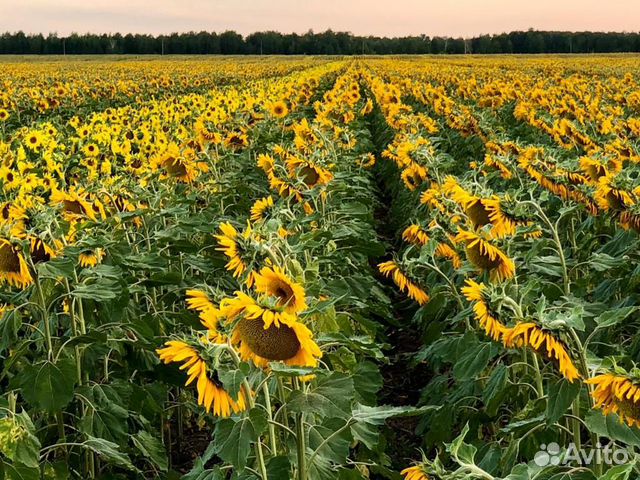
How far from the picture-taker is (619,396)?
5.89 feet

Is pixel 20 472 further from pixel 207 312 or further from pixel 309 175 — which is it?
pixel 309 175

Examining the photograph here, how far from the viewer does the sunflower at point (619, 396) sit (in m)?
1.80

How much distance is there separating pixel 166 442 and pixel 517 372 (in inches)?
74.9

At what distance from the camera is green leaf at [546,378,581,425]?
2088mm

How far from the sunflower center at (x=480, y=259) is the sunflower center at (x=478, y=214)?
34 cm

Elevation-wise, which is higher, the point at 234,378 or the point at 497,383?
the point at 234,378

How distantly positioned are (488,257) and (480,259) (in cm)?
4

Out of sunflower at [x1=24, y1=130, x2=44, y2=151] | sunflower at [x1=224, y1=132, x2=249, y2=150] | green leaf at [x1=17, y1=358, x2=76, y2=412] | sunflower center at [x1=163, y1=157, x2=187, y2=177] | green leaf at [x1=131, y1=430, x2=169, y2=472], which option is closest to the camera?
green leaf at [x1=17, y1=358, x2=76, y2=412]

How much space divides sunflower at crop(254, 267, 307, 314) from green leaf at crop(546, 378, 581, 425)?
753mm

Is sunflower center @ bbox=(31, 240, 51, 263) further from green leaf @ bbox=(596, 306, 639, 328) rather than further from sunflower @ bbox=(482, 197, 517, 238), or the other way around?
green leaf @ bbox=(596, 306, 639, 328)

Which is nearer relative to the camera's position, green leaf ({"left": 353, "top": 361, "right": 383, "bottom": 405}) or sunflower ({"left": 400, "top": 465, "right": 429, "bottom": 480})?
sunflower ({"left": 400, "top": 465, "right": 429, "bottom": 480})

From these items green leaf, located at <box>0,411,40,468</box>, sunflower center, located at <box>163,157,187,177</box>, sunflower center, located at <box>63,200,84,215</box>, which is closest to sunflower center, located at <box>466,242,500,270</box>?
green leaf, located at <box>0,411,40,468</box>

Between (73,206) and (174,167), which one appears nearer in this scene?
(73,206)

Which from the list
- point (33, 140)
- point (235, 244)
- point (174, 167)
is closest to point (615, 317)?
point (235, 244)
